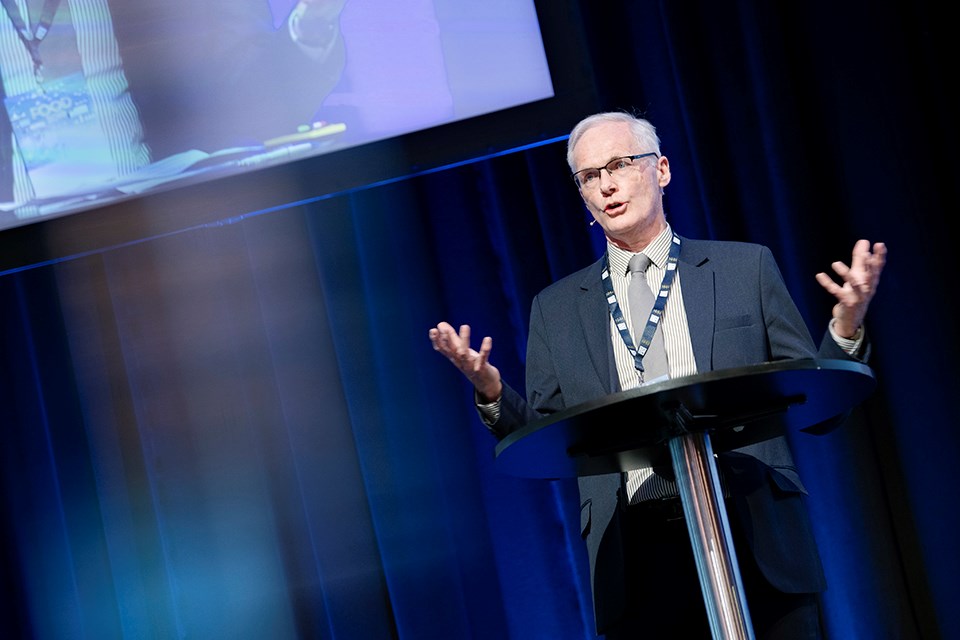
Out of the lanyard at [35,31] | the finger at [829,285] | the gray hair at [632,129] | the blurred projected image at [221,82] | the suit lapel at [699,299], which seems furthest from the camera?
the lanyard at [35,31]

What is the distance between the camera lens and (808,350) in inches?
73.7

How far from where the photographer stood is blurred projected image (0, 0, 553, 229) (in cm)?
314

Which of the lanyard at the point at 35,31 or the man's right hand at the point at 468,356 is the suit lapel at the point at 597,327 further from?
the lanyard at the point at 35,31

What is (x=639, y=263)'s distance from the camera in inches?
81.8

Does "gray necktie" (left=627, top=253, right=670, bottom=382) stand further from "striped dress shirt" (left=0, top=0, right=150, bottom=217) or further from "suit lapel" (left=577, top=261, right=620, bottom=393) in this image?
"striped dress shirt" (left=0, top=0, right=150, bottom=217)

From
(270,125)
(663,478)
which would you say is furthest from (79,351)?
(663,478)

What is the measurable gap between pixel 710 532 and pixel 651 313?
1.92 feet

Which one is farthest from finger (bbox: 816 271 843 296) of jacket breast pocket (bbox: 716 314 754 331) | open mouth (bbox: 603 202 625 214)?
open mouth (bbox: 603 202 625 214)

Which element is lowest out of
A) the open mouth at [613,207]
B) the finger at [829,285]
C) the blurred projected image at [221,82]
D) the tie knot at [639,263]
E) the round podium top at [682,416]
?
the round podium top at [682,416]

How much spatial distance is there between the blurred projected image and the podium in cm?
178

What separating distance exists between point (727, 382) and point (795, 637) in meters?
0.70

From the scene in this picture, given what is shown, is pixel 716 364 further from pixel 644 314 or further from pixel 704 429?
pixel 704 429

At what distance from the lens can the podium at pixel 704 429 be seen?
4.31 feet

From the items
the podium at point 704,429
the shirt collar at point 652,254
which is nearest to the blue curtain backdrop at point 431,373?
the shirt collar at point 652,254
